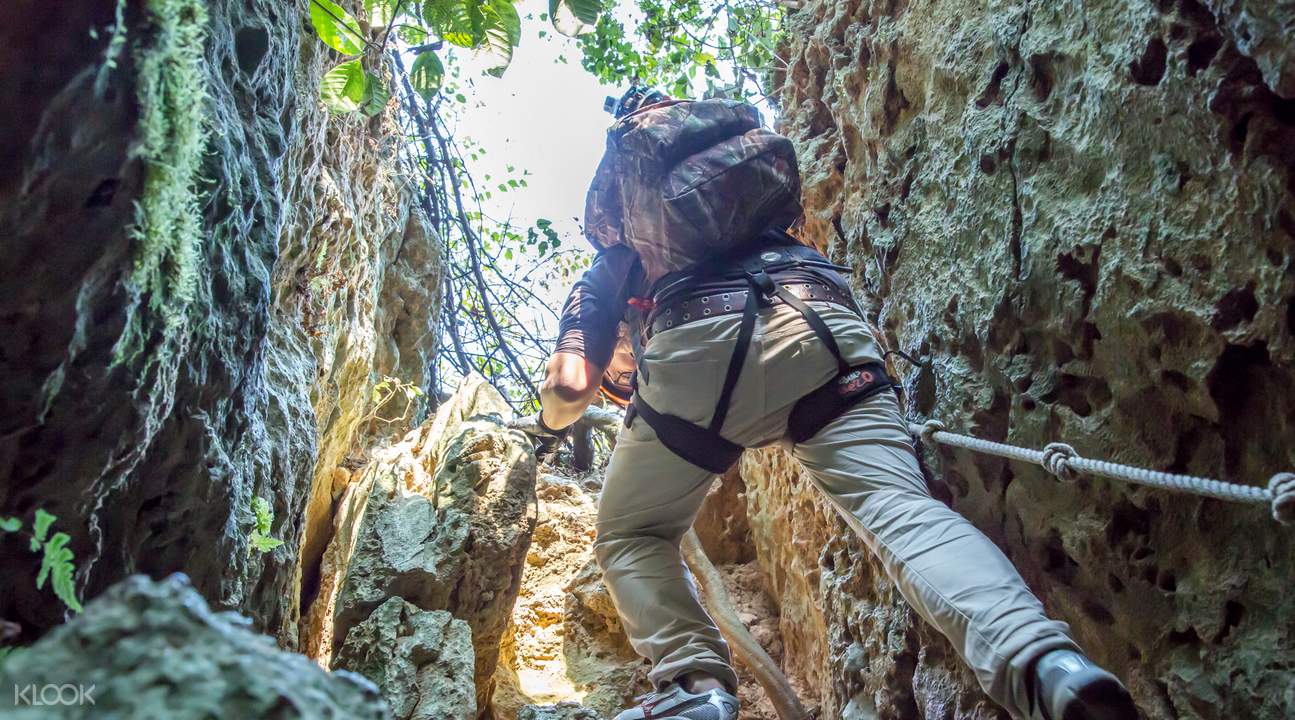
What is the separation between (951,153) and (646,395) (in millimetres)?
1438

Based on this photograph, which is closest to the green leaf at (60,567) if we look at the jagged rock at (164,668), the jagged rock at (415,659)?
the jagged rock at (164,668)

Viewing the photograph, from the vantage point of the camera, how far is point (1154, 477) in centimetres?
170

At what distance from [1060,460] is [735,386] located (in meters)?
1.02

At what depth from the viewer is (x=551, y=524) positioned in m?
5.06

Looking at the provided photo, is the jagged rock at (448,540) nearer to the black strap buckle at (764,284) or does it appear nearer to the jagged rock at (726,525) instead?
the jagged rock at (726,525)

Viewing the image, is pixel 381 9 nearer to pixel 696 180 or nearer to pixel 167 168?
pixel 696 180

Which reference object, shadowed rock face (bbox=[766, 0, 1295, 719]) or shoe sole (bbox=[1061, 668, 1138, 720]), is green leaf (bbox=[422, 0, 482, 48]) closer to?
shadowed rock face (bbox=[766, 0, 1295, 719])

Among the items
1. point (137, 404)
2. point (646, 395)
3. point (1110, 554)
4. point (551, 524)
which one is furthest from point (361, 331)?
point (1110, 554)

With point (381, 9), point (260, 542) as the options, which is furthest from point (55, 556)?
point (381, 9)

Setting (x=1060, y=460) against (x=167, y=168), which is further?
(x=1060, y=460)

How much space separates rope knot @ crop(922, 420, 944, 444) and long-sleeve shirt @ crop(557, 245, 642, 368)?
1.29m

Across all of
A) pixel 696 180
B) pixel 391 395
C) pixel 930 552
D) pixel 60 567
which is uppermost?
pixel 391 395

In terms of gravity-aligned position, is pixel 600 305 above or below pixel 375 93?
below

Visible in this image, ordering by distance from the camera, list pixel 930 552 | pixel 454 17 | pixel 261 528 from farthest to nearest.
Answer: pixel 261 528, pixel 454 17, pixel 930 552
